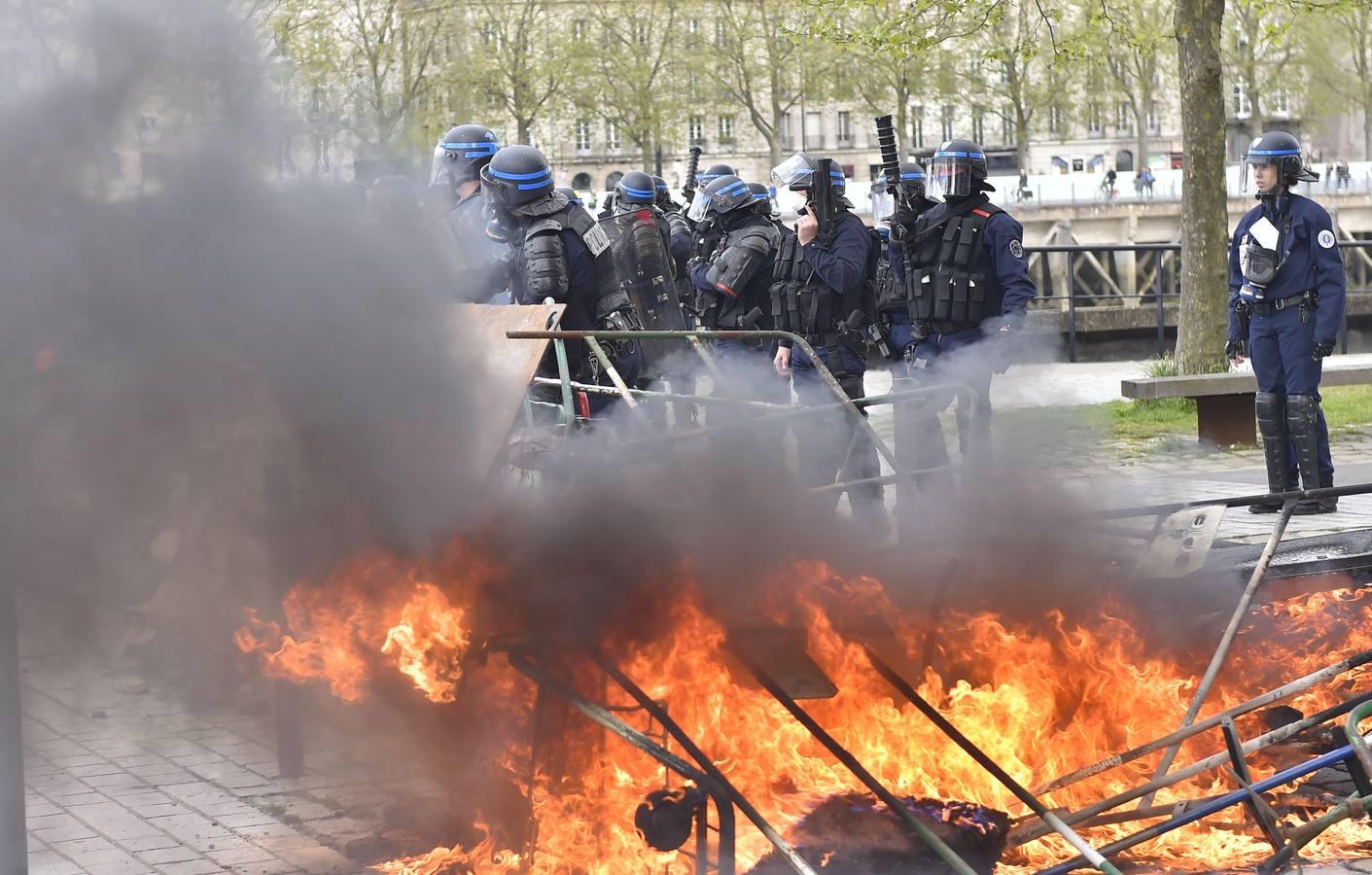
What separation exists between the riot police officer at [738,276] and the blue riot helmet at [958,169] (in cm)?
139

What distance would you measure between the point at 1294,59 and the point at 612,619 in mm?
53483

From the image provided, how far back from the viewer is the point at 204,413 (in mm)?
4215

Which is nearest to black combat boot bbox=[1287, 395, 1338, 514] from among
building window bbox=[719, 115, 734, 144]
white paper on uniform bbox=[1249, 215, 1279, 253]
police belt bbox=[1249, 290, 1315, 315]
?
police belt bbox=[1249, 290, 1315, 315]

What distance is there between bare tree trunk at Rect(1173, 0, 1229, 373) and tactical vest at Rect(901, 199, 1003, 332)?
17.2 ft

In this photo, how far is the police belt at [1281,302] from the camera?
7.89 m

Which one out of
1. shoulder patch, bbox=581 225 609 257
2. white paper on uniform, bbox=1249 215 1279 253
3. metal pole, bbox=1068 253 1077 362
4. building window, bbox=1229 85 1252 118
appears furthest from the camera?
building window, bbox=1229 85 1252 118

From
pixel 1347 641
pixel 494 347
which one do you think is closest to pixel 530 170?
pixel 494 347

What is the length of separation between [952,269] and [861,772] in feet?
14.4

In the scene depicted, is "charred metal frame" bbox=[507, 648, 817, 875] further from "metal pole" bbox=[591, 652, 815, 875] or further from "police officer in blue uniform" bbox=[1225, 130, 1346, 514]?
"police officer in blue uniform" bbox=[1225, 130, 1346, 514]

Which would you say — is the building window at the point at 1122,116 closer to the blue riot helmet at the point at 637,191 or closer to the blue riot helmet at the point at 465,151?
the blue riot helmet at the point at 637,191

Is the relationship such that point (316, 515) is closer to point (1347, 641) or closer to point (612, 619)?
point (612, 619)

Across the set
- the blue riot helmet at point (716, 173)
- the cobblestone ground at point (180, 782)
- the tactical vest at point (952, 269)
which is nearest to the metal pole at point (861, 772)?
the cobblestone ground at point (180, 782)

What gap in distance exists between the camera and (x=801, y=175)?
815cm

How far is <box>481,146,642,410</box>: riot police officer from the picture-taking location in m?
6.81
